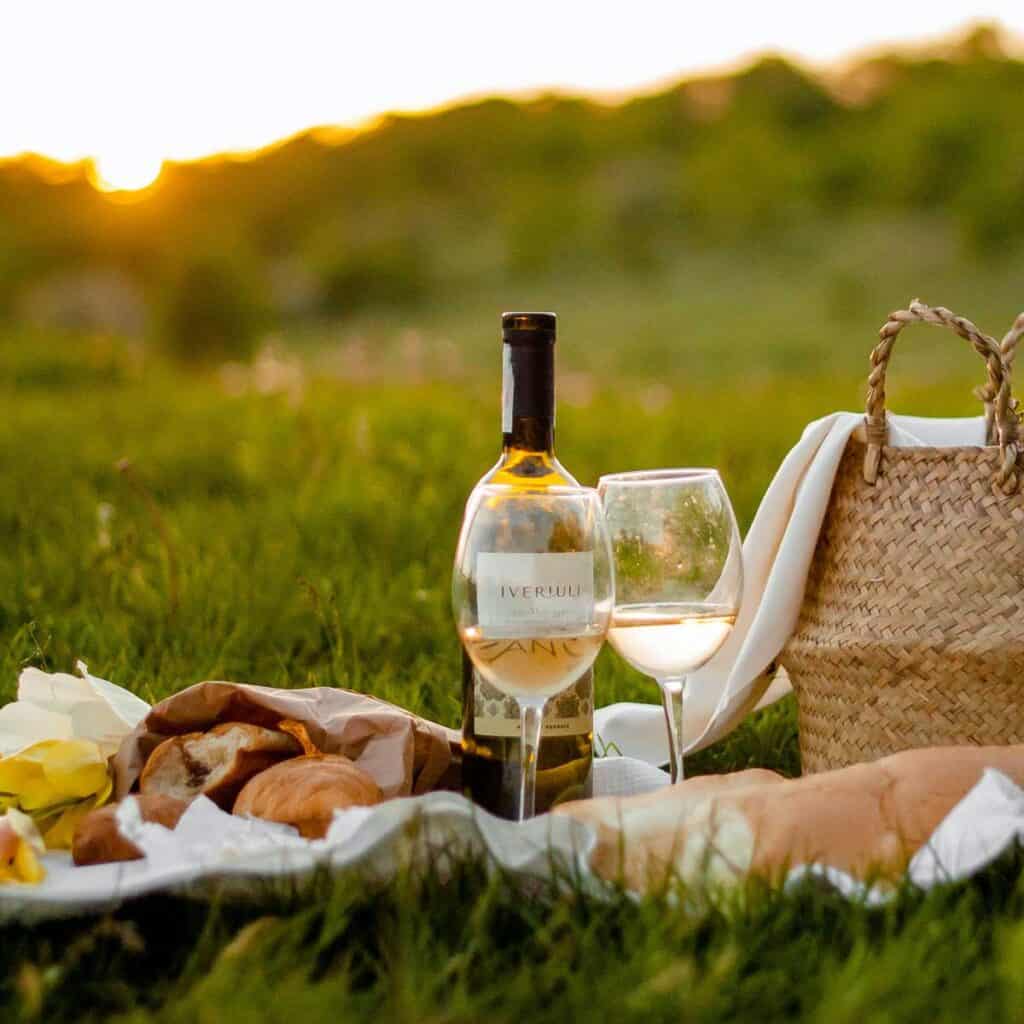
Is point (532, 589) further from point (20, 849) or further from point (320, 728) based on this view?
point (20, 849)

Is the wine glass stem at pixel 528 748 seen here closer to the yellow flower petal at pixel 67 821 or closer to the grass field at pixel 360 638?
the grass field at pixel 360 638

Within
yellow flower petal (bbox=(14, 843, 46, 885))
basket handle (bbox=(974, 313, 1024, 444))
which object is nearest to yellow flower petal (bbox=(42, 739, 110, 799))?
yellow flower petal (bbox=(14, 843, 46, 885))

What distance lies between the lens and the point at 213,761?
1932 mm

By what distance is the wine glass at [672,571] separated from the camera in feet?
6.40

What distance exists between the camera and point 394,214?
4741cm

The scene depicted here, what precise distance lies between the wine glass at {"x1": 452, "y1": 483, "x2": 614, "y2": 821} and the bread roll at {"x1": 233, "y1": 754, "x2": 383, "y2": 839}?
0.78ft

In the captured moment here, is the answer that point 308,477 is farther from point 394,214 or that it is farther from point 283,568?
point 394,214

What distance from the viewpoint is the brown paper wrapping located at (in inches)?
77.2

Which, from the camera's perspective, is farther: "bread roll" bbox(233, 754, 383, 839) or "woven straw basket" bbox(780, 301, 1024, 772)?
"woven straw basket" bbox(780, 301, 1024, 772)

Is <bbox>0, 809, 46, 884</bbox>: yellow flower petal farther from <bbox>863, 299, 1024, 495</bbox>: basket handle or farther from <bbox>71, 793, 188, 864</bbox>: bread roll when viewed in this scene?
<bbox>863, 299, 1024, 495</bbox>: basket handle

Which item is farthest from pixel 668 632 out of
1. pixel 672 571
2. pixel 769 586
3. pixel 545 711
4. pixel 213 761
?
pixel 213 761

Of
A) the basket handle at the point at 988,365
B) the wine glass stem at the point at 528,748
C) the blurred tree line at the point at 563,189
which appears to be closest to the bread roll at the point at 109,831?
the wine glass stem at the point at 528,748

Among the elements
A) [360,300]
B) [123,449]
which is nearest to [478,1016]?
[123,449]

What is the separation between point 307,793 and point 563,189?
1852 inches
